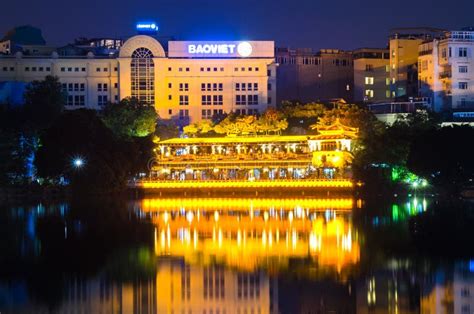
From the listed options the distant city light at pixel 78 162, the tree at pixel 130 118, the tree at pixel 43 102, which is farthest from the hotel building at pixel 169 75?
the distant city light at pixel 78 162

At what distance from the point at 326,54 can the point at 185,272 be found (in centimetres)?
6503

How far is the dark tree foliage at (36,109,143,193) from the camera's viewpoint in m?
62.8

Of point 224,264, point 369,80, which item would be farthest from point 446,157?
point 369,80

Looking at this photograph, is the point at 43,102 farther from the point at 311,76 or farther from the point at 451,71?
the point at 451,71

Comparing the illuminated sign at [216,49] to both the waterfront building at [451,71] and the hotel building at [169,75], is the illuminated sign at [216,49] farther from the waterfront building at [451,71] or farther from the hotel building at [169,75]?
the waterfront building at [451,71]

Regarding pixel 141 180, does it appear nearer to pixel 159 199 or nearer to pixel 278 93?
pixel 159 199

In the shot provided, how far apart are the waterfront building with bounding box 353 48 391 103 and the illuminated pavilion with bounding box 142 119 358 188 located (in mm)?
15922

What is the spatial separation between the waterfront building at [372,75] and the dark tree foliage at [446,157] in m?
33.1

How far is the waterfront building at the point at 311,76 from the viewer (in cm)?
9600

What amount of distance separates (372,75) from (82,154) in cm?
A: 3825

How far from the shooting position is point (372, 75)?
93125 mm

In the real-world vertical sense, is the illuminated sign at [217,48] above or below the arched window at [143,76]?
above

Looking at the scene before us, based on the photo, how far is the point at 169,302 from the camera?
1151 inches

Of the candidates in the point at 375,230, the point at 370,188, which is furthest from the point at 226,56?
the point at 375,230
